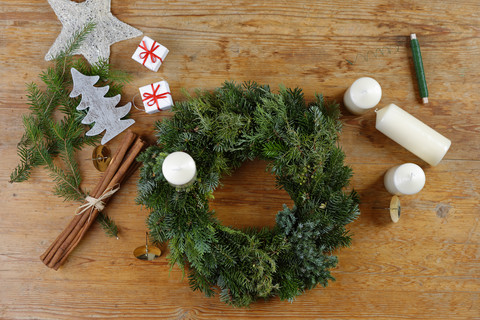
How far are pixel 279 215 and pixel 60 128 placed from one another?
83cm

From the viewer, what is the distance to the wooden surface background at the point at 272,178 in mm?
1191

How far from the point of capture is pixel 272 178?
1213mm

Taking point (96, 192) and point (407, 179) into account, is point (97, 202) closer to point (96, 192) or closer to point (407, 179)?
point (96, 192)

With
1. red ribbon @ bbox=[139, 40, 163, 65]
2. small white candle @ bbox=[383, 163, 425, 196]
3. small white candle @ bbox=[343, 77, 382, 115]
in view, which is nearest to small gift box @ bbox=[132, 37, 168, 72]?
red ribbon @ bbox=[139, 40, 163, 65]

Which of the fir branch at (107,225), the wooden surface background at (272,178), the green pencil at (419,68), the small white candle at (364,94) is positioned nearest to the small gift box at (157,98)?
the wooden surface background at (272,178)

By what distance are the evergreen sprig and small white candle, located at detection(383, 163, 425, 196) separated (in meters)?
1.02

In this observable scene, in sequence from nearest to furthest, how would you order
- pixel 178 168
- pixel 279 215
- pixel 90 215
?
pixel 178 168
pixel 279 215
pixel 90 215

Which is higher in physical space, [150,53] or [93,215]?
[150,53]

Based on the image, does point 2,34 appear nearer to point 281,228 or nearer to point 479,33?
point 281,228

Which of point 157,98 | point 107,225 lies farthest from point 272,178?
point 107,225

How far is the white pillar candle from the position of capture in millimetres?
1130

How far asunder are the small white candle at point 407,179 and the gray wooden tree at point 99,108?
3.16ft

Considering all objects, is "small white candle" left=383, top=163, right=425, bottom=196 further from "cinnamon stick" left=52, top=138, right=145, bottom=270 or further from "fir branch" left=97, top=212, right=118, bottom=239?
"fir branch" left=97, top=212, right=118, bottom=239

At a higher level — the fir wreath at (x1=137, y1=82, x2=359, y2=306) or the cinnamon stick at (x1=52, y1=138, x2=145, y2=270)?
the fir wreath at (x1=137, y1=82, x2=359, y2=306)
